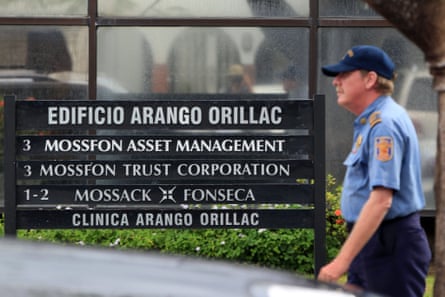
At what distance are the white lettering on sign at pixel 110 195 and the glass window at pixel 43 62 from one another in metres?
2.83

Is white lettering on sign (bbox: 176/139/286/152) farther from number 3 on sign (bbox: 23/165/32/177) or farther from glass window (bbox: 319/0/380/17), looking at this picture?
glass window (bbox: 319/0/380/17)

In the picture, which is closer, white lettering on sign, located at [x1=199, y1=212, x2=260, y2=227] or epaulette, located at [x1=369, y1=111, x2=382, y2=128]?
epaulette, located at [x1=369, y1=111, x2=382, y2=128]

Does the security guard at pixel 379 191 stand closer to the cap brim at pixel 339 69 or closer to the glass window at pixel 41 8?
→ the cap brim at pixel 339 69

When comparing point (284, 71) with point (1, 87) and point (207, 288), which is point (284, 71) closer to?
point (1, 87)

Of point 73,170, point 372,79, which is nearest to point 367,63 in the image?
point 372,79

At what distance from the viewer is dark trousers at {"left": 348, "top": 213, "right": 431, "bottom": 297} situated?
18.5 feet

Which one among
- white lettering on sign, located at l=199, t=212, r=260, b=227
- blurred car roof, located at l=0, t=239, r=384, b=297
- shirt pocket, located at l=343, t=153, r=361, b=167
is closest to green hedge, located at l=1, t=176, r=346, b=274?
white lettering on sign, located at l=199, t=212, r=260, b=227

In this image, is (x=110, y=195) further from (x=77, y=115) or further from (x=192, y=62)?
(x=192, y=62)

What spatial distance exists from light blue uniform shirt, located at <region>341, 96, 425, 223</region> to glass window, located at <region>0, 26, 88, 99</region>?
551 cm

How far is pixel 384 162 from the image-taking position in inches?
217

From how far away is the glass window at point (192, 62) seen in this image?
35.8 feet

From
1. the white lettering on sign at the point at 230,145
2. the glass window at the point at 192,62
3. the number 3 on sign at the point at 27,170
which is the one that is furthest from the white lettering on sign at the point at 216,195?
the glass window at the point at 192,62

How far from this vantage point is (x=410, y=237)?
5648 mm

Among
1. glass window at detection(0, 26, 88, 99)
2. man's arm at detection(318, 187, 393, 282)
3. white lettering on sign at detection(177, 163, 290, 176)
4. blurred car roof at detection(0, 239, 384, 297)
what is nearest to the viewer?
blurred car roof at detection(0, 239, 384, 297)
